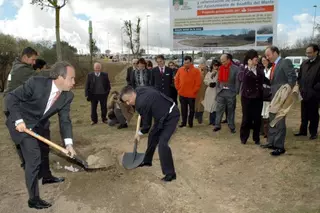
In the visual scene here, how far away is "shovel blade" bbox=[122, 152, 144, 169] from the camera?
457 centimetres

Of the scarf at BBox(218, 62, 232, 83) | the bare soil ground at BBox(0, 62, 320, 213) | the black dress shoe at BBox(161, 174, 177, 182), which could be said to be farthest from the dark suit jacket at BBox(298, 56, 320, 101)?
the black dress shoe at BBox(161, 174, 177, 182)

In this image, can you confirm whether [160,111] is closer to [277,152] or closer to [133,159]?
[133,159]

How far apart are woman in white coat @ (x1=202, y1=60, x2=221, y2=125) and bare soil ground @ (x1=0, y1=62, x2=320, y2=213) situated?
1.50 metres

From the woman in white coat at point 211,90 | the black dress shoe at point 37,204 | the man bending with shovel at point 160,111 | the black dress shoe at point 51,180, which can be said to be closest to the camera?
the black dress shoe at point 37,204

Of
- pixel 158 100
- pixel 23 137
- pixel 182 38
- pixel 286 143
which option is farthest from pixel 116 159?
pixel 182 38

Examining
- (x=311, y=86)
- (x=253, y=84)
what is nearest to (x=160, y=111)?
(x=253, y=84)

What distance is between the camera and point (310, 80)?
5891 millimetres

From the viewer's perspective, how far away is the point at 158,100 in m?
3.93

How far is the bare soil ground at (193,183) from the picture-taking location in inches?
140

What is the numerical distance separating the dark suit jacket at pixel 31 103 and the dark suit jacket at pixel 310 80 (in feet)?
15.5

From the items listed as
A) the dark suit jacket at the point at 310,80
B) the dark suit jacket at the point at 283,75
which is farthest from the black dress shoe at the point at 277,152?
the dark suit jacket at the point at 310,80

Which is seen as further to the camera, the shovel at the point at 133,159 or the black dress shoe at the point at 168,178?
the shovel at the point at 133,159

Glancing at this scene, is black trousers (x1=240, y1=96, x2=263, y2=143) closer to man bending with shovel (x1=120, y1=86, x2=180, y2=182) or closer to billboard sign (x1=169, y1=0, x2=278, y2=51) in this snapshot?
man bending with shovel (x1=120, y1=86, x2=180, y2=182)

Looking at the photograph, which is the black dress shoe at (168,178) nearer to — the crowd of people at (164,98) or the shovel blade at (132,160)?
the crowd of people at (164,98)
